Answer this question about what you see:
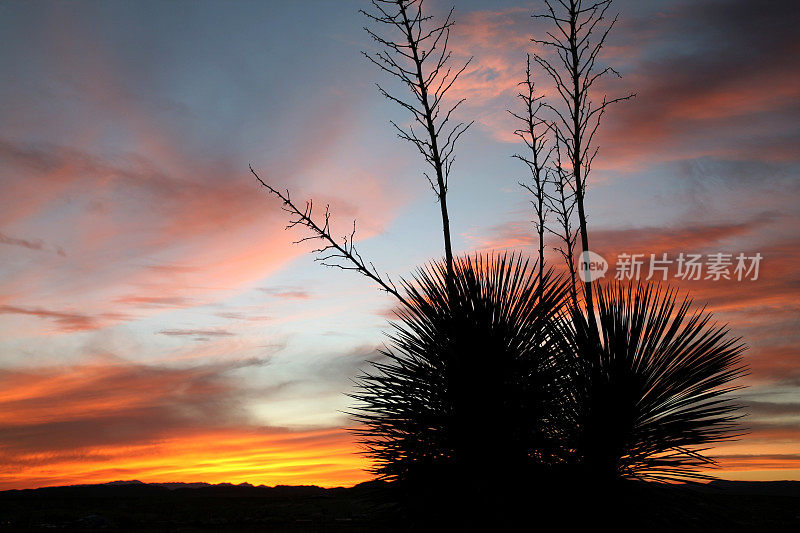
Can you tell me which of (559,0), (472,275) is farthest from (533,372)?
(559,0)

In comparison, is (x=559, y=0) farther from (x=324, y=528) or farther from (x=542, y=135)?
(x=324, y=528)

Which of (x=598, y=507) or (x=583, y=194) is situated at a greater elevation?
(x=583, y=194)

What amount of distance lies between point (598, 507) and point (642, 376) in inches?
50.7

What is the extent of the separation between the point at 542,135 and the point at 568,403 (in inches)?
226

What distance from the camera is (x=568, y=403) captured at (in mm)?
5789

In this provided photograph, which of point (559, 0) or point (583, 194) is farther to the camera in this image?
point (559, 0)

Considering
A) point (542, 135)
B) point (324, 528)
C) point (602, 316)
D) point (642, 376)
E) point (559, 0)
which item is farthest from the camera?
point (324, 528)

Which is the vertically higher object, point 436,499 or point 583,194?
point 583,194

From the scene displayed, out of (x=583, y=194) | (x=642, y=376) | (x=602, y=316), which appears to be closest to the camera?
(x=642, y=376)

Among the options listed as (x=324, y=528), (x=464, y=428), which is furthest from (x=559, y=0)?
(x=324, y=528)

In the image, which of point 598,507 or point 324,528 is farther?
point 324,528

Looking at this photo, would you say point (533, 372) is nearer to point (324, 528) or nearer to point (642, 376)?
point (642, 376)

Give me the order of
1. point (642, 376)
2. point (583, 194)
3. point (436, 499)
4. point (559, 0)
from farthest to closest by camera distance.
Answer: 1. point (559, 0)
2. point (583, 194)
3. point (642, 376)
4. point (436, 499)

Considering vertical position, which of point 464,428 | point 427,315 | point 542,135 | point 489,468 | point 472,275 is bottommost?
point 489,468
